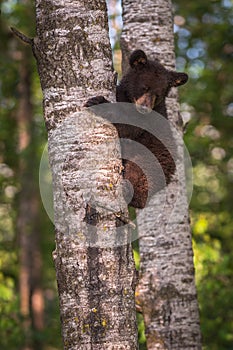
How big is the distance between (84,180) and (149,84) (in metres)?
2.27

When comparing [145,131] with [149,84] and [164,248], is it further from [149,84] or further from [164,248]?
[164,248]

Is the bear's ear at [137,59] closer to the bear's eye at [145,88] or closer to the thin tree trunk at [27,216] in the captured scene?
the bear's eye at [145,88]

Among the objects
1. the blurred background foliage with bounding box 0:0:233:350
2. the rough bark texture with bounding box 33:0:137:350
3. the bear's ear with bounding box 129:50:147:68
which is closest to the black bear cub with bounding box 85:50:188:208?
the bear's ear with bounding box 129:50:147:68

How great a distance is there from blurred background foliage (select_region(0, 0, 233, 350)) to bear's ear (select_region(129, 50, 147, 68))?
2543 mm

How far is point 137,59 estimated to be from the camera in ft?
15.6

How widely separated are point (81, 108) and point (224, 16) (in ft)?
24.5

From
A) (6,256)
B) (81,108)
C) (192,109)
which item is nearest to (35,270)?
(6,256)

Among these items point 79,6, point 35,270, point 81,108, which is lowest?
point 35,270

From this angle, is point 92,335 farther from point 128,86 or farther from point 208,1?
point 208,1

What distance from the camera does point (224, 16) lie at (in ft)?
32.5

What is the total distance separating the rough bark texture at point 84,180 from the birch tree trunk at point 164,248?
1.71 meters

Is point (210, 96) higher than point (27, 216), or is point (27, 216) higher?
point (210, 96)

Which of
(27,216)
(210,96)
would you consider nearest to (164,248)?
(210,96)

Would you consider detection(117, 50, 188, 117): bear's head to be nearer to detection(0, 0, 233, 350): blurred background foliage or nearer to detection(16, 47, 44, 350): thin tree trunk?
detection(0, 0, 233, 350): blurred background foliage
